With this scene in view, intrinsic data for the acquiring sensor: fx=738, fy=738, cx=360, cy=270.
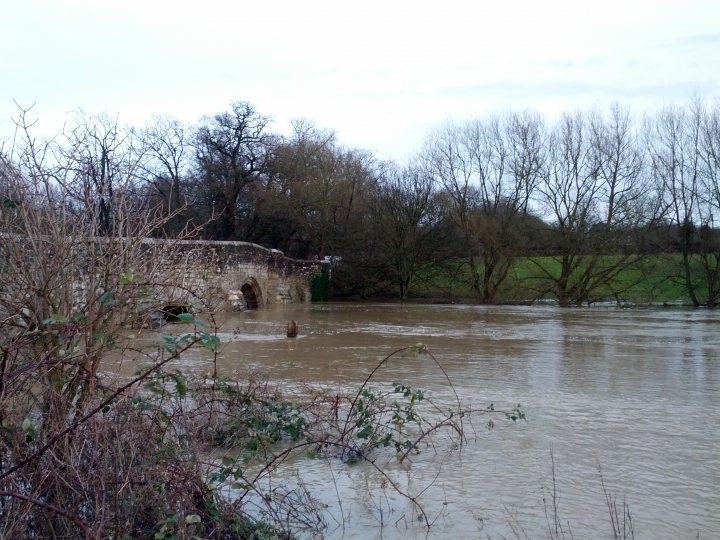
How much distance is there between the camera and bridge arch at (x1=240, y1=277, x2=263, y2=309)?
85.6 feet

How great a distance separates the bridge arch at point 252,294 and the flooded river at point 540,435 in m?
Answer: 10.7

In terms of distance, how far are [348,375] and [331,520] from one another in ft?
17.2

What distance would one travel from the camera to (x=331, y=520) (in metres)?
4.46

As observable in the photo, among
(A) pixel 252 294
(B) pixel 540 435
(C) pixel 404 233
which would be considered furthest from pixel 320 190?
(B) pixel 540 435

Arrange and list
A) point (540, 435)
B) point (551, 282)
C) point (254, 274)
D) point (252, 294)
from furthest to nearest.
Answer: point (551, 282) < point (252, 294) < point (254, 274) < point (540, 435)

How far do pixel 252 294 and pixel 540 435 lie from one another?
20.9 m

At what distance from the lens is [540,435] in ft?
20.9

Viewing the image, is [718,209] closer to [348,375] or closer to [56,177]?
[348,375]

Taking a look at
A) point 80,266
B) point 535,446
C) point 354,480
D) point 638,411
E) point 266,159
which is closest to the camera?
point 80,266

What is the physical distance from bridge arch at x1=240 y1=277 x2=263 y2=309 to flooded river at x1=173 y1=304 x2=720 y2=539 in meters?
10.7

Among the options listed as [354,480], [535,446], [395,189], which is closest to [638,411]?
[535,446]

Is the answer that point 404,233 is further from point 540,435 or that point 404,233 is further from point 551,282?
point 540,435

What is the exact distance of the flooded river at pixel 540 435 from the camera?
14.7 ft

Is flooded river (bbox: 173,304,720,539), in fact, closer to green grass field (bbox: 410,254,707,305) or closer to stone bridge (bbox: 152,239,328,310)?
stone bridge (bbox: 152,239,328,310)
